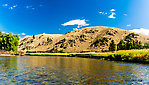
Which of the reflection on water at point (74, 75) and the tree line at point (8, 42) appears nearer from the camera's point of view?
the reflection on water at point (74, 75)

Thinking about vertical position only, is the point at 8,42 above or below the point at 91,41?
below

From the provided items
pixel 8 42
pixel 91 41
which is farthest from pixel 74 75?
pixel 91 41

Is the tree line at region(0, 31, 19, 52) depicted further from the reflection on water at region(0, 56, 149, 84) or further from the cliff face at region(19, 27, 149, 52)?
the reflection on water at region(0, 56, 149, 84)

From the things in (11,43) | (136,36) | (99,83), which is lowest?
(99,83)

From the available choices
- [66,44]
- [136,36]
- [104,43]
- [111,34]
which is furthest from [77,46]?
[136,36]

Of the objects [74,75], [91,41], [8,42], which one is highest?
[91,41]

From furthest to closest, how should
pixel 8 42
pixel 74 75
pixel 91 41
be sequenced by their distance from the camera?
pixel 91 41, pixel 8 42, pixel 74 75

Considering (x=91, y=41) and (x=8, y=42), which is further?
(x=91, y=41)

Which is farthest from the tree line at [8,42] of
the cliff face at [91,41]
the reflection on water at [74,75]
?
the reflection on water at [74,75]

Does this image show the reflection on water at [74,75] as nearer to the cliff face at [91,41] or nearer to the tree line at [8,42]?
the tree line at [8,42]

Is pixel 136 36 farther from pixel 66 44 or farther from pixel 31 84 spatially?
pixel 31 84

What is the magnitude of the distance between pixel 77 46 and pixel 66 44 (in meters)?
15.9

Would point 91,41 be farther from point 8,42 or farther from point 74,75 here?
point 74,75

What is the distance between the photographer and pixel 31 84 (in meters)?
11.7
